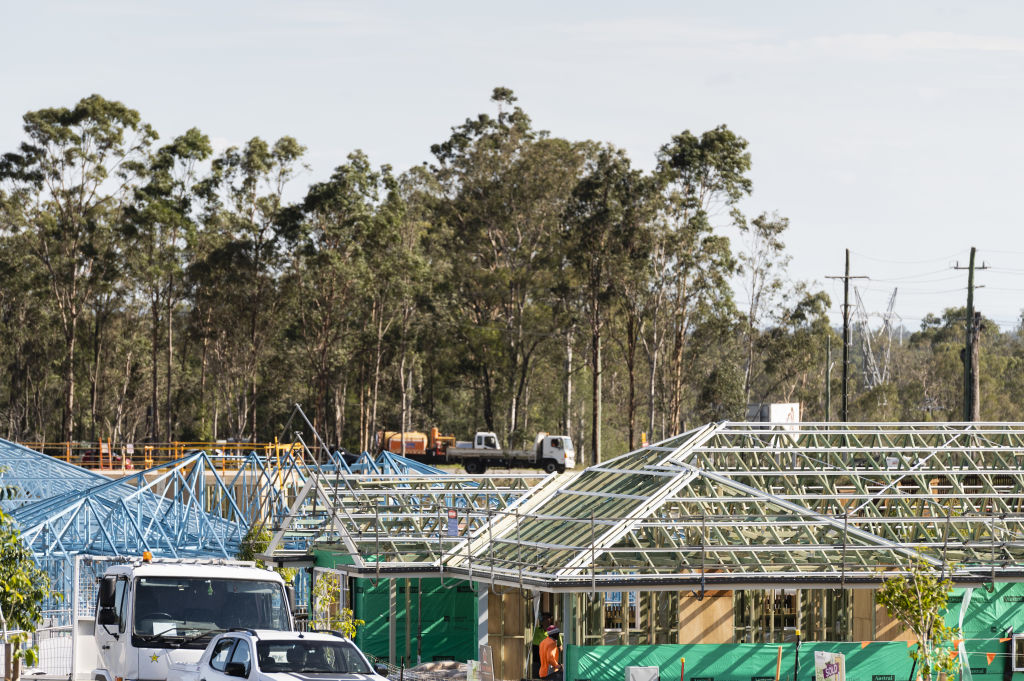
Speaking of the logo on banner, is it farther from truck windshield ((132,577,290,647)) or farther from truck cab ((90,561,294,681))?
truck windshield ((132,577,290,647))

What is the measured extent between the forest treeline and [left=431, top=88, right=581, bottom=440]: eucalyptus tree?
15cm

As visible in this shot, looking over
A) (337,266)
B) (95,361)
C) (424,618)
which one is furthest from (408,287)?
(424,618)

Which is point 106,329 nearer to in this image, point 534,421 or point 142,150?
point 142,150

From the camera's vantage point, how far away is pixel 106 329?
9431 centimetres

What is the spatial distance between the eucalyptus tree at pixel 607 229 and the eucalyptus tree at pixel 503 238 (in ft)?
11.6

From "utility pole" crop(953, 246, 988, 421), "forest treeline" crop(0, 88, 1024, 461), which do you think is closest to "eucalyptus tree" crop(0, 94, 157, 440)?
"forest treeline" crop(0, 88, 1024, 461)

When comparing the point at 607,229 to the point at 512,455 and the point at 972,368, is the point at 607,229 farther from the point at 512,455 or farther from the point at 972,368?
the point at 972,368

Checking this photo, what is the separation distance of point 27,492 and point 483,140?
155 feet

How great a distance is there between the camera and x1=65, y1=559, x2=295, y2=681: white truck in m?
18.1

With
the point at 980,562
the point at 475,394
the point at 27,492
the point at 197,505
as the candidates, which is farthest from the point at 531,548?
the point at 475,394

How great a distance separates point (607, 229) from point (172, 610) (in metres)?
57.5

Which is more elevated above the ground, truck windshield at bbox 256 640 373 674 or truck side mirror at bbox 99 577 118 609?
truck side mirror at bbox 99 577 118 609

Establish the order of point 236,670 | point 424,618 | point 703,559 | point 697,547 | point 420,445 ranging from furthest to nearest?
point 420,445
point 424,618
point 697,547
point 703,559
point 236,670

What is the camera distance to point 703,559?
2267 centimetres
